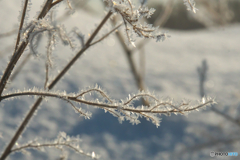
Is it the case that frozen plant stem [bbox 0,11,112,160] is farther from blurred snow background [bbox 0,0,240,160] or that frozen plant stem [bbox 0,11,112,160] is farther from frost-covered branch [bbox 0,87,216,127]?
frost-covered branch [bbox 0,87,216,127]

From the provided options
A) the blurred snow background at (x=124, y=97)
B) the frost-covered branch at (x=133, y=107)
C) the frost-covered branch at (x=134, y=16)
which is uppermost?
the blurred snow background at (x=124, y=97)

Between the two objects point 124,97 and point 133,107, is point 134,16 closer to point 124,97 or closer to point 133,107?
point 133,107

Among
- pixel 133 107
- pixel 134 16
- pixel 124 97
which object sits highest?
pixel 124 97

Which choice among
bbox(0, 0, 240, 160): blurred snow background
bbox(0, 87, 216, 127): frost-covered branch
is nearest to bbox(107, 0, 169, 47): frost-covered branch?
bbox(0, 87, 216, 127): frost-covered branch

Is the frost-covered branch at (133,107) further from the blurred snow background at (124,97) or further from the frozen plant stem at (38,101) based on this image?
the blurred snow background at (124,97)

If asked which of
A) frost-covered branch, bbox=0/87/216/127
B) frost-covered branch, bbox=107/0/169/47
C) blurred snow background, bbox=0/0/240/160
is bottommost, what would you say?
frost-covered branch, bbox=0/87/216/127

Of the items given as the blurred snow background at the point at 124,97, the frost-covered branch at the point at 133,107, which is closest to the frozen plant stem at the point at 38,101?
→ the blurred snow background at the point at 124,97

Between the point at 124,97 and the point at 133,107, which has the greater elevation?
the point at 124,97

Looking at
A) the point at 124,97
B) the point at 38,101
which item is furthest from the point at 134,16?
the point at 124,97
